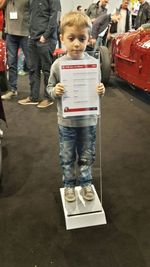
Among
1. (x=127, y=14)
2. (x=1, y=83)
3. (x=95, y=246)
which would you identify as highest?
(x=127, y=14)

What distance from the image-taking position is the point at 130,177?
2369 millimetres

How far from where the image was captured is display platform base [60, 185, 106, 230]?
1.85 m

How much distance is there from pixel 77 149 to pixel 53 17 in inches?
82.2

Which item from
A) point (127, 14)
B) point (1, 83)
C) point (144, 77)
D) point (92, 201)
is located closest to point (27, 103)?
point (1, 83)

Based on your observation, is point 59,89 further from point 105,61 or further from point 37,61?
point 105,61

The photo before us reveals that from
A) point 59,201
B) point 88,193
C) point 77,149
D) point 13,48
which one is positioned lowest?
point 59,201

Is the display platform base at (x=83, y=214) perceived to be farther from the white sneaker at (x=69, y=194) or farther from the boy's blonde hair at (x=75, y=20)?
the boy's blonde hair at (x=75, y=20)

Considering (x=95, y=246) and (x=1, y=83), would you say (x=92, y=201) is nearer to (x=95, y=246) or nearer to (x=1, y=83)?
(x=95, y=246)

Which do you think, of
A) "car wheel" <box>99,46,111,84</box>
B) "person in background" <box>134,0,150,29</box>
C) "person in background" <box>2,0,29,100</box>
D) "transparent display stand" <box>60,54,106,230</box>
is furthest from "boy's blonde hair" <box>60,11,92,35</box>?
"person in background" <box>134,0,150,29</box>

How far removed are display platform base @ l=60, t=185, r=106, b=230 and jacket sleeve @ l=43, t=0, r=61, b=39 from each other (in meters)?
2.19

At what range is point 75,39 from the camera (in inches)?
61.9

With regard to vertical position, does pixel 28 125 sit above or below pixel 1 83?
below

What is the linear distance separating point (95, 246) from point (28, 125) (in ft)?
6.13

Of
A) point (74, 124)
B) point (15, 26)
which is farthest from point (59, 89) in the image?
point (15, 26)
